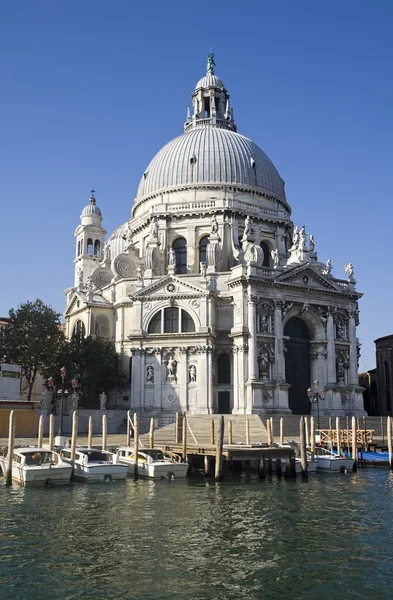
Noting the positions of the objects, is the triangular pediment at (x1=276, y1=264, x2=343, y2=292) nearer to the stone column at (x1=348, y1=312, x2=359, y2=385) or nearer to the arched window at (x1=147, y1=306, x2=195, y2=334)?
the stone column at (x1=348, y1=312, x2=359, y2=385)

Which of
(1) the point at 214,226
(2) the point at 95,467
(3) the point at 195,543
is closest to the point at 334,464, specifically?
(2) the point at 95,467

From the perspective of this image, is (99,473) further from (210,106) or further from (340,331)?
(210,106)

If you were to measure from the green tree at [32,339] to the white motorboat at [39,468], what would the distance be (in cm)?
1728

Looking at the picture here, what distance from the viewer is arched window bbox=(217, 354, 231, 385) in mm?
44750

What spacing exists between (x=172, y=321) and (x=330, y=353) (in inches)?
445

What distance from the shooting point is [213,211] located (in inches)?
1986

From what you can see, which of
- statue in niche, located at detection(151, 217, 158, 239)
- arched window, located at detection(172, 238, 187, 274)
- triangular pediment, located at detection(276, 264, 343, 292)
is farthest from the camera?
arched window, located at detection(172, 238, 187, 274)

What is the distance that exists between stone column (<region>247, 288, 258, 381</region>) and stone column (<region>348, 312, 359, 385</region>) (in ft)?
28.4

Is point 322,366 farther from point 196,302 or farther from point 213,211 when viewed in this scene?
point 213,211

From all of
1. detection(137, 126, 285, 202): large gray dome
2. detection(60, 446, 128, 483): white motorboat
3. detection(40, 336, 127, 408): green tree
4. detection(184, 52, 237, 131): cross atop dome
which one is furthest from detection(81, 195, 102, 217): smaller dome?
detection(60, 446, 128, 483): white motorboat

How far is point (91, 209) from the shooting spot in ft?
202

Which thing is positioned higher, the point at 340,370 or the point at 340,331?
the point at 340,331

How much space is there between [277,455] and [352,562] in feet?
43.6

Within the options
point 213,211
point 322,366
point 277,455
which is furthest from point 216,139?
point 277,455
